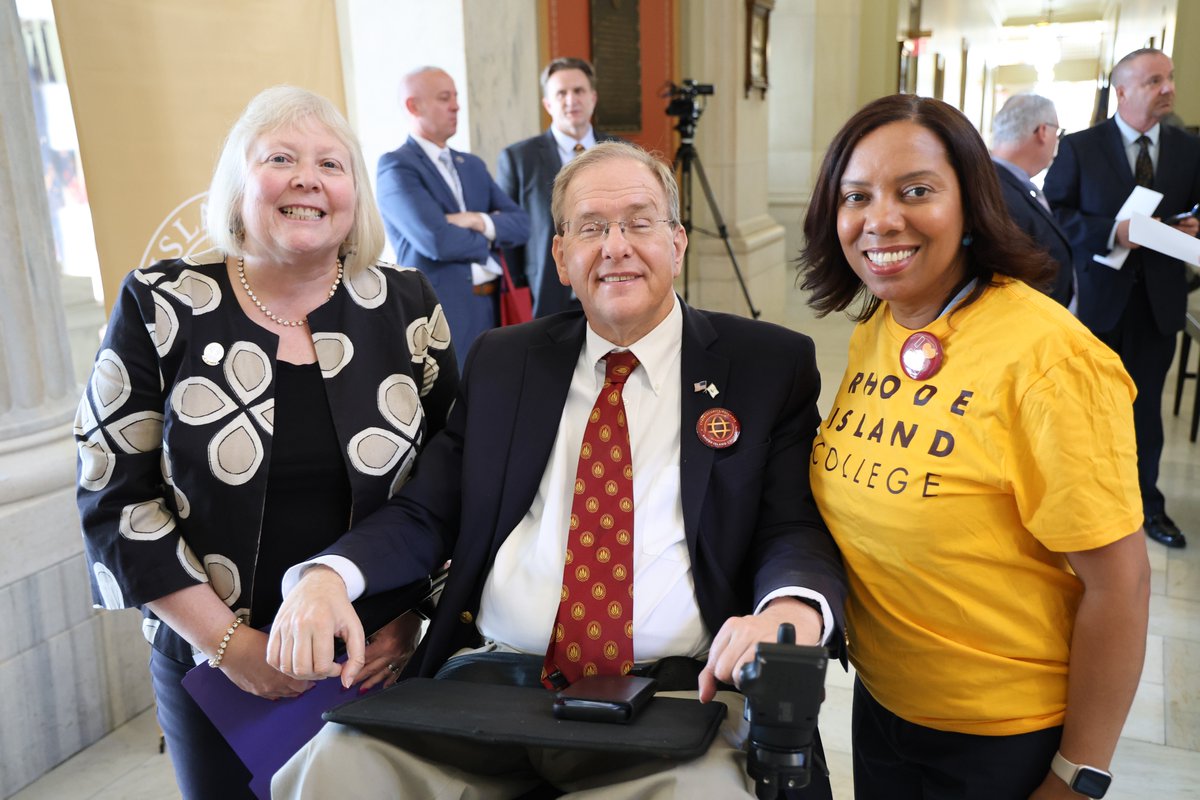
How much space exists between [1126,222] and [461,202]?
102 inches

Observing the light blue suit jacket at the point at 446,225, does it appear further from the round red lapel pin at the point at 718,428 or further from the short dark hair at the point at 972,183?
the short dark hair at the point at 972,183

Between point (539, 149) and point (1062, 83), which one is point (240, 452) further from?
point (1062, 83)

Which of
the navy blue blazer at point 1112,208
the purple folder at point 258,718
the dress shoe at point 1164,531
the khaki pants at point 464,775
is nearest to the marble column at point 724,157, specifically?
the navy blue blazer at point 1112,208

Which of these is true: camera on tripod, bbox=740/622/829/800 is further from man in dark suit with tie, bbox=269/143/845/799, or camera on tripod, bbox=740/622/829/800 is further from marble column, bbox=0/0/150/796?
marble column, bbox=0/0/150/796

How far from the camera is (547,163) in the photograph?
14.8ft

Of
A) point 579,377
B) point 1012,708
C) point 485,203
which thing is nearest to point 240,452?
point 579,377

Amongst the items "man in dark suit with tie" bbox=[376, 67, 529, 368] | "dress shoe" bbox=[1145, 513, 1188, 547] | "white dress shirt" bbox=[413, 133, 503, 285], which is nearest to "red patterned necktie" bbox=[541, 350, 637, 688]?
"man in dark suit with tie" bbox=[376, 67, 529, 368]

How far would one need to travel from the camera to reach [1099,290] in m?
3.78

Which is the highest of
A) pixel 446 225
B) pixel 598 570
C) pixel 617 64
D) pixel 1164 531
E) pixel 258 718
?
pixel 617 64

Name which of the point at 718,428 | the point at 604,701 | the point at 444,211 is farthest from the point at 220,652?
the point at 444,211

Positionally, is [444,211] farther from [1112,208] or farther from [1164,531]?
[1164,531]

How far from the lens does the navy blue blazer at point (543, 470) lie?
157 centimetres

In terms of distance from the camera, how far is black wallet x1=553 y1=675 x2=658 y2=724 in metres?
1.27

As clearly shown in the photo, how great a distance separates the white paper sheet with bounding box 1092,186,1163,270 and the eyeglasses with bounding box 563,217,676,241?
106 inches
